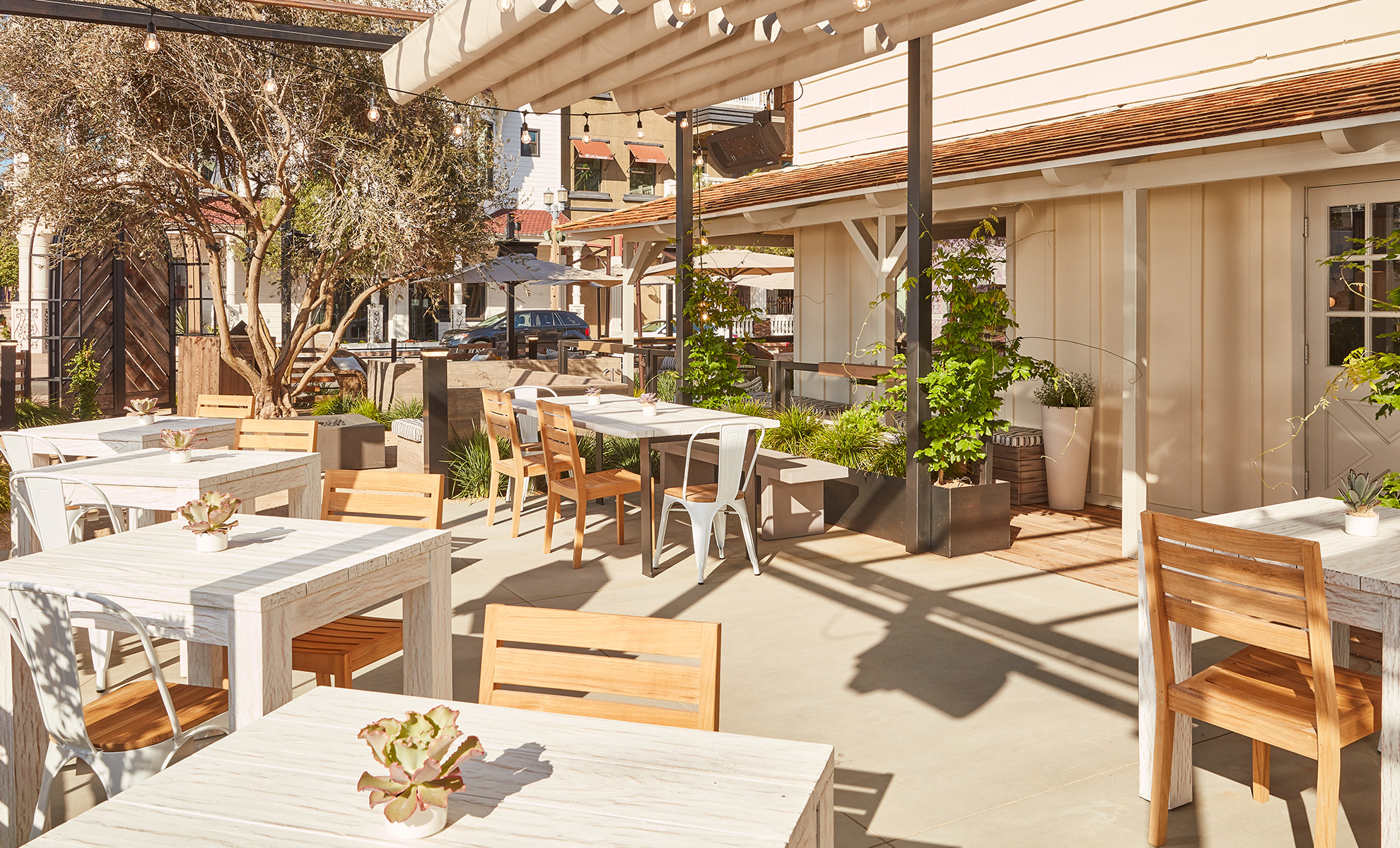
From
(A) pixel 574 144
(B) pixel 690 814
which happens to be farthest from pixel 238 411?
(A) pixel 574 144

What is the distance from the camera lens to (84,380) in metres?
12.1

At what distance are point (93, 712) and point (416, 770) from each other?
1.91m

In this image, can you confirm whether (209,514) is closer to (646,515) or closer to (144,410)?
(646,515)

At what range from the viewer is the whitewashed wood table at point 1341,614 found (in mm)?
2838

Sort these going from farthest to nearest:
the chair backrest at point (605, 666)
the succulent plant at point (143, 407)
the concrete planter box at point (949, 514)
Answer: the concrete planter box at point (949, 514)
the succulent plant at point (143, 407)
the chair backrest at point (605, 666)

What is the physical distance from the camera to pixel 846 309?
11727 mm

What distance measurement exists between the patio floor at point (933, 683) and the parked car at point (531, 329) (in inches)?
800

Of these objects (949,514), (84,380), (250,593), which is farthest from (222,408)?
(84,380)

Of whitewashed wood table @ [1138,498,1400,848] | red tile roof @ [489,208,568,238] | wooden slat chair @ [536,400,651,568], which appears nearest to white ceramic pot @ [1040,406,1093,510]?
wooden slat chair @ [536,400,651,568]

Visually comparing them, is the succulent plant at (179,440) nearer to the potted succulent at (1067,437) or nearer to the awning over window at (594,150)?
the potted succulent at (1067,437)

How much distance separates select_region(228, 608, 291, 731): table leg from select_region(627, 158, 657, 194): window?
33.1 metres

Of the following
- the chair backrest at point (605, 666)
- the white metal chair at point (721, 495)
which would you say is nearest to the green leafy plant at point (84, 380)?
the white metal chair at point (721, 495)


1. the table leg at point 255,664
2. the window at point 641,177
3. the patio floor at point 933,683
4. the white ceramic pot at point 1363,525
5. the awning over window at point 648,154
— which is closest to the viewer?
the table leg at point 255,664

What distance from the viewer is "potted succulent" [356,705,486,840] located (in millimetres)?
1621
